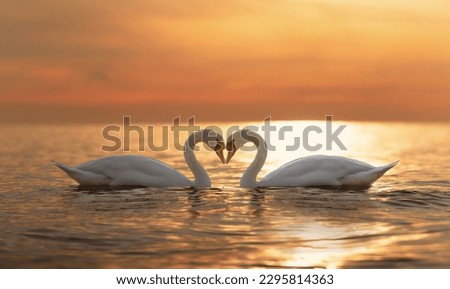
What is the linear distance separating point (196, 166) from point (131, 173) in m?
1.56

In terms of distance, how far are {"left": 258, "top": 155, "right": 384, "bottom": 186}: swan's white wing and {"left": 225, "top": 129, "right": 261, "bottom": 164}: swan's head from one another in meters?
1.04

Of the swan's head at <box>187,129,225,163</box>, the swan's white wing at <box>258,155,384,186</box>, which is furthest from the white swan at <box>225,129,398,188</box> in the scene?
the swan's head at <box>187,129,225,163</box>

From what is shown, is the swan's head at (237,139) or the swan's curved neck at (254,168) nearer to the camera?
the swan's head at (237,139)

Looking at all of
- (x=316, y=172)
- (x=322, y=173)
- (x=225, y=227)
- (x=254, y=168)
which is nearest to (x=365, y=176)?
(x=322, y=173)

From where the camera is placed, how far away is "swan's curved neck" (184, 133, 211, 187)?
1800 centimetres

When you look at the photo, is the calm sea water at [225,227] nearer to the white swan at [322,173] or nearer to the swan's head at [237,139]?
the white swan at [322,173]

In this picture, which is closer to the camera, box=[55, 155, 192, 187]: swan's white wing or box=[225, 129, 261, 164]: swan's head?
box=[55, 155, 192, 187]: swan's white wing

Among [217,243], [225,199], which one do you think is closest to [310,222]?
[217,243]

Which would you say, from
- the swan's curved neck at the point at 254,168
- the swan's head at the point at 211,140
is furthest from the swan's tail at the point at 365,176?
the swan's head at the point at 211,140

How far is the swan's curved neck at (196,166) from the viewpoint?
18.0m

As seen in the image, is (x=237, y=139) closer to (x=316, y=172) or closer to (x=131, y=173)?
Answer: (x=316, y=172)

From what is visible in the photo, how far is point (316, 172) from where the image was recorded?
17.3 m

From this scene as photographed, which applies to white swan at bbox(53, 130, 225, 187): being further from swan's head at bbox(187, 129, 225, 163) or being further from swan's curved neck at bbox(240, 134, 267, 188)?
swan's curved neck at bbox(240, 134, 267, 188)
